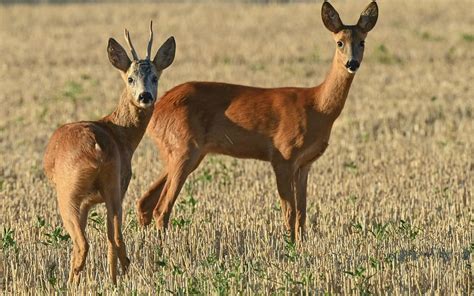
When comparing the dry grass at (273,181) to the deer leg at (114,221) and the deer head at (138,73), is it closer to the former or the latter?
the deer leg at (114,221)

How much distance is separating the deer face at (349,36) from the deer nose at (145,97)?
250cm

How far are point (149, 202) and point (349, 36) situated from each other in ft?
9.11

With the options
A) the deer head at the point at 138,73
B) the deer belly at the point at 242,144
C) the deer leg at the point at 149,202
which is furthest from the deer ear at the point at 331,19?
the deer leg at the point at 149,202

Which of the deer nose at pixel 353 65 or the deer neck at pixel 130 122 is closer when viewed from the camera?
the deer neck at pixel 130 122

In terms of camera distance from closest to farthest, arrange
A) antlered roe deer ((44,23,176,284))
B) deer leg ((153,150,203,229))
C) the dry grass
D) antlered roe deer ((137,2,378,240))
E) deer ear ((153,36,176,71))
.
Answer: antlered roe deer ((44,23,176,284)), the dry grass, deer ear ((153,36,176,71)), antlered roe deer ((137,2,378,240)), deer leg ((153,150,203,229))

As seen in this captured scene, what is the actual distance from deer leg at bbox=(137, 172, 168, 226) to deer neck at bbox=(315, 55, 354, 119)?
185 cm

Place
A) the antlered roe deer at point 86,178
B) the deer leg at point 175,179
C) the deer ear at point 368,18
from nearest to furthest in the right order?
the antlered roe deer at point 86,178 < the deer leg at point 175,179 < the deer ear at point 368,18

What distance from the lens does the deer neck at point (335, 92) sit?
1079cm

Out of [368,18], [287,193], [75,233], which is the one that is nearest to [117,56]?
[75,233]

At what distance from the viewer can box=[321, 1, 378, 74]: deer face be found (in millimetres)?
10500

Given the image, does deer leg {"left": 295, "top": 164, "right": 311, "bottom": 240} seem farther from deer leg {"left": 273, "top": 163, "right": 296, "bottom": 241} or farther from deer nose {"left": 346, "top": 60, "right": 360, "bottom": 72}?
deer nose {"left": 346, "top": 60, "right": 360, "bottom": 72}

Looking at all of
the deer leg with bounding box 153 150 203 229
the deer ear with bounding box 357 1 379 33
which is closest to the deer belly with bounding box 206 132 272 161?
the deer leg with bounding box 153 150 203 229

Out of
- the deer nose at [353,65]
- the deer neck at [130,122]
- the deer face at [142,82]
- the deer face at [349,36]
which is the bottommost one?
the deer neck at [130,122]

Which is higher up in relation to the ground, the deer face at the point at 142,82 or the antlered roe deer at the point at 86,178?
the deer face at the point at 142,82
